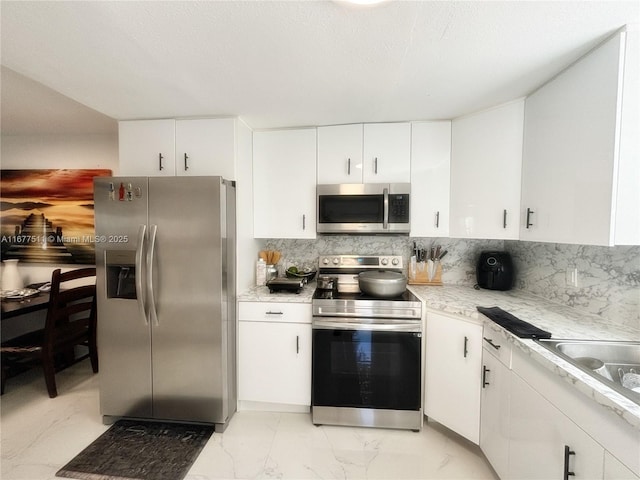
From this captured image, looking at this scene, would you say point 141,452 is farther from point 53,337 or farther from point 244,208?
point 244,208

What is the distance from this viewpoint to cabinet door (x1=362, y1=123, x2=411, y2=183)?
213cm

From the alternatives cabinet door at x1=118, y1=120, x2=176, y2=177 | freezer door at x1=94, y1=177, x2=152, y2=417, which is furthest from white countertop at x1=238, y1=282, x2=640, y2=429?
cabinet door at x1=118, y1=120, x2=176, y2=177

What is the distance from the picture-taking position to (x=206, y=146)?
78.6 inches

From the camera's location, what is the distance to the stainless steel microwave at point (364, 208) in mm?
2102

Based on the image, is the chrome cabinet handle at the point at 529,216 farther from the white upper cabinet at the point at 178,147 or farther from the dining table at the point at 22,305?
the dining table at the point at 22,305

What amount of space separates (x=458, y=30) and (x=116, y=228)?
227 cm

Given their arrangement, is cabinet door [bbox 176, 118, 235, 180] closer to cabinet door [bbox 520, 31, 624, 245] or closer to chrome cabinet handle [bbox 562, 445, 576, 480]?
cabinet door [bbox 520, 31, 624, 245]

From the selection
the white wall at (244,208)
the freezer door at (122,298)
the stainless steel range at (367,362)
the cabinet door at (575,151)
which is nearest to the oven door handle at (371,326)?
the stainless steel range at (367,362)

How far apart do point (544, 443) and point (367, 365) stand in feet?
3.17

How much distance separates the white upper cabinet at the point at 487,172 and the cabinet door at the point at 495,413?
35.6 inches

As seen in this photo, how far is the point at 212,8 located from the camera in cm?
99

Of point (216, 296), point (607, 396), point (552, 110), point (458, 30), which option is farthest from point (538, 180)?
point (216, 296)

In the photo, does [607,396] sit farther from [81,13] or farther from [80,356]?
[80,356]

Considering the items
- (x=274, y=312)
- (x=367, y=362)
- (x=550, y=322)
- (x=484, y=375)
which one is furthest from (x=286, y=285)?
(x=550, y=322)
